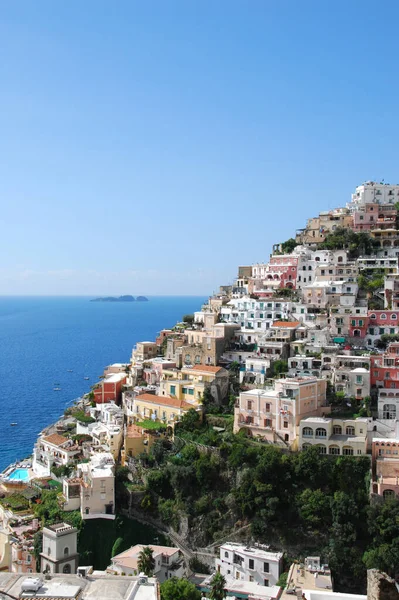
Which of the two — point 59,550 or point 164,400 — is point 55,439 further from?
point 59,550

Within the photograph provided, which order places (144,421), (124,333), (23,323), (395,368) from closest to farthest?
(395,368)
(144,421)
(124,333)
(23,323)

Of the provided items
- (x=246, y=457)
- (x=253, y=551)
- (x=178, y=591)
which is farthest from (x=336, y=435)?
(x=178, y=591)

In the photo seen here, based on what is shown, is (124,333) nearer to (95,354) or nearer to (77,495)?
(95,354)

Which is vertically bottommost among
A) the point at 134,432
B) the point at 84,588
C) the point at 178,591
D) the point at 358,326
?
the point at 178,591

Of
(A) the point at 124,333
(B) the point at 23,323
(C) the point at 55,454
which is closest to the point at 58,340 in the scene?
(A) the point at 124,333

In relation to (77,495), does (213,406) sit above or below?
above

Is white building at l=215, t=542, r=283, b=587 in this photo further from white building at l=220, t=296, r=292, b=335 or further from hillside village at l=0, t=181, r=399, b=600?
white building at l=220, t=296, r=292, b=335
